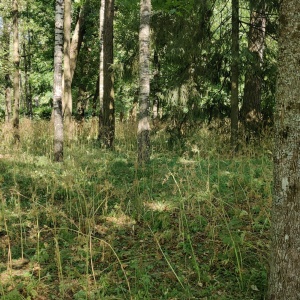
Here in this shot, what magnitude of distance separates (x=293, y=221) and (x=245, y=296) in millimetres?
962

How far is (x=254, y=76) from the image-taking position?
964 cm

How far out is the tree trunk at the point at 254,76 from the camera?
9.28 m

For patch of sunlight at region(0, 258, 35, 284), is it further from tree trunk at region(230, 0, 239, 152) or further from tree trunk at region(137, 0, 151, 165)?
tree trunk at region(230, 0, 239, 152)

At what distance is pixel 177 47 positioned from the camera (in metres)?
9.54

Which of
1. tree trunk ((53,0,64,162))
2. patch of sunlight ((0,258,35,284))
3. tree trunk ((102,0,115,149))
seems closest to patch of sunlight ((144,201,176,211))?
patch of sunlight ((0,258,35,284))

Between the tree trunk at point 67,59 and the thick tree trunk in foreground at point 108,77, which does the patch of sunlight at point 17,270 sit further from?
the tree trunk at point 67,59

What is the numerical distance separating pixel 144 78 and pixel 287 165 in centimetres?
551

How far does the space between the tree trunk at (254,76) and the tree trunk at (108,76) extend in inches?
151

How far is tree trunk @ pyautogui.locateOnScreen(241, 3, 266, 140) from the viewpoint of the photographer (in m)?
9.28

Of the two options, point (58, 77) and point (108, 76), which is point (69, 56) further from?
point (58, 77)

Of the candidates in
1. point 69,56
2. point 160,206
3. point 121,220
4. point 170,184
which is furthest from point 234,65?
point 69,56

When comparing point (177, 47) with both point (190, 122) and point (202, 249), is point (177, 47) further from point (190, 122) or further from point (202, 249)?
point (202, 249)

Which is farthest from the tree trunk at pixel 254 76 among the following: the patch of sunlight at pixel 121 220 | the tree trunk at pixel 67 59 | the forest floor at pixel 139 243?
the tree trunk at pixel 67 59

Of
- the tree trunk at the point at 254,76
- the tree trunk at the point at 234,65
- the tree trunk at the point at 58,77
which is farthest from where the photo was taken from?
the tree trunk at the point at 254,76
